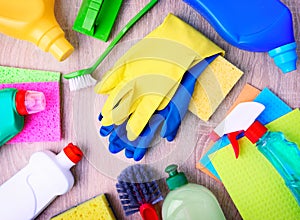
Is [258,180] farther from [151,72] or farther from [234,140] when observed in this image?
[151,72]

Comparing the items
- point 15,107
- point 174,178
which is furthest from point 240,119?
point 15,107

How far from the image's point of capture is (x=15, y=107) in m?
0.72

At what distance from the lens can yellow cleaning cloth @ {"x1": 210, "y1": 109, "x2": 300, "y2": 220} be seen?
2.23 ft

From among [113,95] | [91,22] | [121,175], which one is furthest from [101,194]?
[91,22]

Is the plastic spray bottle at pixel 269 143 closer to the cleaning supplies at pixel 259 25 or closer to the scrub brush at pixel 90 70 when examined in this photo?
the cleaning supplies at pixel 259 25

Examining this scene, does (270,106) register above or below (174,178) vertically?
above

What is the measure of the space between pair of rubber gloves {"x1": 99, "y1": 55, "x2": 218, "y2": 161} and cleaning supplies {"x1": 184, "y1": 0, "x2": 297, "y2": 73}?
0.19 feet

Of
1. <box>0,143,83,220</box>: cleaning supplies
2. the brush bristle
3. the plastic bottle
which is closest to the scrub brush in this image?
the brush bristle

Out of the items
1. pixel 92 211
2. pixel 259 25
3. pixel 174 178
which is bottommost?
pixel 92 211

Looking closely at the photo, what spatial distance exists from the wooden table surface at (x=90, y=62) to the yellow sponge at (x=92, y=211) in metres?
0.02

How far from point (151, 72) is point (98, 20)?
0.13 m

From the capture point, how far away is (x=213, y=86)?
708 millimetres

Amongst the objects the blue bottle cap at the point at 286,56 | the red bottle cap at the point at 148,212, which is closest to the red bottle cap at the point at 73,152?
the red bottle cap at the point at 148,212

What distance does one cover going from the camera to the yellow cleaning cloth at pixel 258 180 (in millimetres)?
679
